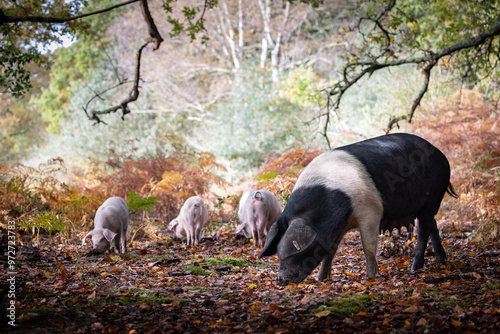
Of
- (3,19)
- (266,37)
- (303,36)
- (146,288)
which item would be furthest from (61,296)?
(303,36)

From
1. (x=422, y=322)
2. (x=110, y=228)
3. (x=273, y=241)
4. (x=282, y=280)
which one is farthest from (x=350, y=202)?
(x=110, y=228)

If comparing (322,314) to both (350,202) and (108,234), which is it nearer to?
(350,202)

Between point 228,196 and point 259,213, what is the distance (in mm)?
3327

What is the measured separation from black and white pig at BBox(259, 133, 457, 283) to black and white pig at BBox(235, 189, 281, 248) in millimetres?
2871

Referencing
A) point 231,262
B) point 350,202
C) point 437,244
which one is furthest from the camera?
point 231,262

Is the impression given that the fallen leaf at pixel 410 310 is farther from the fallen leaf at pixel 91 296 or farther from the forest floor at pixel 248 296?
the fallen leaf at pixel 91 296

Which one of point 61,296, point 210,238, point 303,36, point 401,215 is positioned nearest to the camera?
point 61,296

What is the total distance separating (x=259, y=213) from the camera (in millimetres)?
8508

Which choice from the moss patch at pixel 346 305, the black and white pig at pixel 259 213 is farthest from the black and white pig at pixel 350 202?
the black and white pig at pixel 259 213

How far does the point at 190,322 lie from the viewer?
13.0ft

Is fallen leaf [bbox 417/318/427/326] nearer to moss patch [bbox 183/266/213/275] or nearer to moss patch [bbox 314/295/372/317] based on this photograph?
moss patch [bbox 314/295/372/317]

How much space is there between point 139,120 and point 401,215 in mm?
24233

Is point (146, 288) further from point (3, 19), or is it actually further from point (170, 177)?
point (170, 177)

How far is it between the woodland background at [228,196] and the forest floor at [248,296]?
2 centimetres
